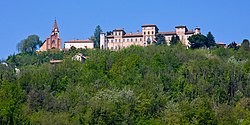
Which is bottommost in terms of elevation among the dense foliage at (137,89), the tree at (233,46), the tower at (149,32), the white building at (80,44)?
the dense foliage at (137,89)

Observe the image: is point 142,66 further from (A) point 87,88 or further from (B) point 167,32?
(B) point 167,32

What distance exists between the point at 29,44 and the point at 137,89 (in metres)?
44.5

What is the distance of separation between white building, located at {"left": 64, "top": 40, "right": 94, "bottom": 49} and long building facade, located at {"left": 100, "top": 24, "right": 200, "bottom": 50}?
6.25 feet

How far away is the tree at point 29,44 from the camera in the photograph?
10388 cm

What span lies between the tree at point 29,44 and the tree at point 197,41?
88.0 feet

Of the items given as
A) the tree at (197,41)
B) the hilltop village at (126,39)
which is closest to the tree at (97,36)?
the hilltop village at (126,39)

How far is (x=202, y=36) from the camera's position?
90.2 meters

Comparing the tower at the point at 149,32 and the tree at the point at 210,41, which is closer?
the tree at the point at 210,41

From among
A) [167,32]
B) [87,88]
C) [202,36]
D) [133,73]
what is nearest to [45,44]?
[167,32]

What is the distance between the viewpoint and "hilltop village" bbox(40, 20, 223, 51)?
9619 cm

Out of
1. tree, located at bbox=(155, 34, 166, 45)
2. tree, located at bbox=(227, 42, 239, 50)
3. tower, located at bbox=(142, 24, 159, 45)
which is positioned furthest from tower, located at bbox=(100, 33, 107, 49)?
tree, located at bbox=(227, 42, 239, 50)

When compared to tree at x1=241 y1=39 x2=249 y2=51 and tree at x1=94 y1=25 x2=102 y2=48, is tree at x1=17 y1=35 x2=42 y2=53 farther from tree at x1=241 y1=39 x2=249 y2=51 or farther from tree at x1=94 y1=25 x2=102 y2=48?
tree at x1=241 y1=39 x2=249 y2=51

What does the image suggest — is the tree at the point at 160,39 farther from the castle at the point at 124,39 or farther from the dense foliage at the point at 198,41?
the dense foliage at the point at 198,41

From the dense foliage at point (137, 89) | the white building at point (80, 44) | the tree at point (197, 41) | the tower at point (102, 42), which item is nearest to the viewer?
the dense foliage at point (137, 89)
